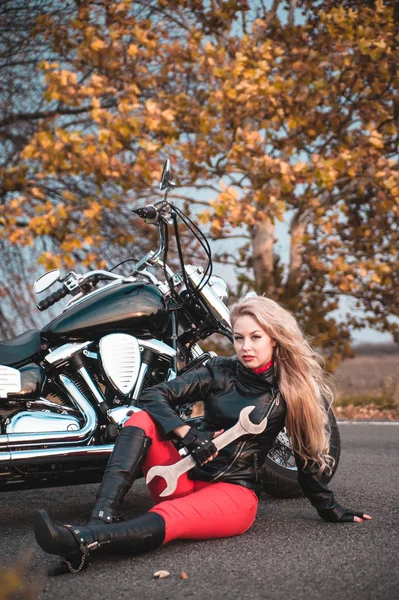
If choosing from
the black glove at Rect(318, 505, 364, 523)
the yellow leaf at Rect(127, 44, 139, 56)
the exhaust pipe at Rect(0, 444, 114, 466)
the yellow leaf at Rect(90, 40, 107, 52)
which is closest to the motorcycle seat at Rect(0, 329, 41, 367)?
the exhaust pipe at Rect(0, 444, 114, 466)

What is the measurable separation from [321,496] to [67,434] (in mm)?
1213

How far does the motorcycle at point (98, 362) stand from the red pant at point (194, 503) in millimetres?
359

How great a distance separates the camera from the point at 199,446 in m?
3.35

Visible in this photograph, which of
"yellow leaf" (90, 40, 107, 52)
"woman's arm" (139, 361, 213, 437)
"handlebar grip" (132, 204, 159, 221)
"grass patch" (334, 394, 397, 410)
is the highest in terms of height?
"yellow leaf" (90, 40, 107, 52)

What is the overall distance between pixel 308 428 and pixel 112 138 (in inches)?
331

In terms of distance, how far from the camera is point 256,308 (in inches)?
144

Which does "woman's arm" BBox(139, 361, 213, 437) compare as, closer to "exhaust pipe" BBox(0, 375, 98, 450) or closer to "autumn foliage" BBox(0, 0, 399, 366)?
"exhaust pipe" BBox(0, 375, 98, 450)

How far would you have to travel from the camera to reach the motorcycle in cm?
380

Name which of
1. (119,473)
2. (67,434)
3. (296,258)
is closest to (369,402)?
(296,258)

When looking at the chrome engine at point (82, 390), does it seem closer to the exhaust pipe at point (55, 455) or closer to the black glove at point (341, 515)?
the exhaust pipe at point (55, 455)

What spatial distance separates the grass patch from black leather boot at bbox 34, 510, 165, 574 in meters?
6.40

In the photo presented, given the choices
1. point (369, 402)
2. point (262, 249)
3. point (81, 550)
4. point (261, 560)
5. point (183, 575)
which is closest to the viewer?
point (81, 550)

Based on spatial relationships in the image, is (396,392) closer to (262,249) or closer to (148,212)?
(262,249)

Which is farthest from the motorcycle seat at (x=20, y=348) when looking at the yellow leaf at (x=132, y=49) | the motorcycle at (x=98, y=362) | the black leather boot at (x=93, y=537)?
the yellow leaf at (x=132, y=49)
